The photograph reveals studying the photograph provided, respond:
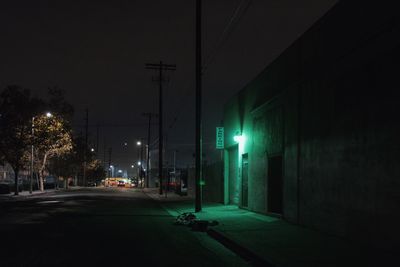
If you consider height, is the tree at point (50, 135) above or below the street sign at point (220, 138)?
above

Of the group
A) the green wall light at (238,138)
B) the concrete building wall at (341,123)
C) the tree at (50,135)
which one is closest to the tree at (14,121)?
the tree at (50,135)

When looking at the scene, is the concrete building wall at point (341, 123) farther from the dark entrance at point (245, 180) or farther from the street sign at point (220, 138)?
the street sign at point (220, 138)

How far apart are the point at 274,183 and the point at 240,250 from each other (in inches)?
334

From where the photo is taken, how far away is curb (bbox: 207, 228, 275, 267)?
34.6 ft

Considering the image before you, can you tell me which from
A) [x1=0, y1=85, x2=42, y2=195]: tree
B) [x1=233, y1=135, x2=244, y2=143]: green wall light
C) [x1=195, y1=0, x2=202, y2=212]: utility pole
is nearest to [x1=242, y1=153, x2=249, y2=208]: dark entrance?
[x1=233, y1=135, x2=244, y2=143]: green wall light

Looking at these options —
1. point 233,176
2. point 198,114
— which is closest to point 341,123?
point 198,114


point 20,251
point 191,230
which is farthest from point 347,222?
point 20,251

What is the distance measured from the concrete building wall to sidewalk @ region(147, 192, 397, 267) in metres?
0.43

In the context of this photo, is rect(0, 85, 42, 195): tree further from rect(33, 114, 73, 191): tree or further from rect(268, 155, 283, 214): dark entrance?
rect(268, 155, 283, 214): dark entrance

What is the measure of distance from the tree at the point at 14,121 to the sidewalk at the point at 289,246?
3119 centimetres

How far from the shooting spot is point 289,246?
1209 centimetres

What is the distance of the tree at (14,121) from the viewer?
4403 cm

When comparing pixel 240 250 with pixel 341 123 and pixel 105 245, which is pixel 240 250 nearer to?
pixel 105 245

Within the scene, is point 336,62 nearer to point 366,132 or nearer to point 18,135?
point 366,132
